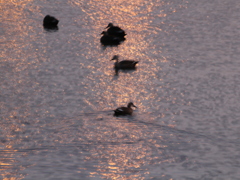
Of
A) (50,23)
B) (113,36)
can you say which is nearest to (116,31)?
(113,36)

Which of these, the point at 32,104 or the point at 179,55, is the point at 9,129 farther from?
the point at 179,55

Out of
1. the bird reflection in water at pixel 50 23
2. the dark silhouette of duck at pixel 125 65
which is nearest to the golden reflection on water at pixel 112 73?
the dark silhouette of duck at pixel 125 65

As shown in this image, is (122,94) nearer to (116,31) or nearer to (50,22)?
(116,31)

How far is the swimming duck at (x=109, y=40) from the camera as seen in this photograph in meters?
26.5

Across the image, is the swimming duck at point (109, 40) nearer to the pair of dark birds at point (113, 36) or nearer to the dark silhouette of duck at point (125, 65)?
the pair of dark birds at point (113, 36)

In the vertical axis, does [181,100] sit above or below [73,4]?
below

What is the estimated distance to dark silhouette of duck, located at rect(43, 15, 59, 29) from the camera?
28.3 m

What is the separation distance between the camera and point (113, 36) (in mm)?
26562

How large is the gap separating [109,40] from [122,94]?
7.11 m

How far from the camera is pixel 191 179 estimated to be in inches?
552

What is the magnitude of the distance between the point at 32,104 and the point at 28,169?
15.8 feet

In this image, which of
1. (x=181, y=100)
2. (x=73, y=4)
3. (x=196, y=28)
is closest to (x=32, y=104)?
(x=181, y=100)

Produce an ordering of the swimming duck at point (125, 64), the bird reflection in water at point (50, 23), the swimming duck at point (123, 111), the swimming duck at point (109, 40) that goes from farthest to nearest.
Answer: the bird reflection in water at point (50, 23), the swimming duck at point (109, 40), the swimming duck at point (125, 64), the swimming duck at point (123, 111)

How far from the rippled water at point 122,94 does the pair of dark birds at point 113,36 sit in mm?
419
